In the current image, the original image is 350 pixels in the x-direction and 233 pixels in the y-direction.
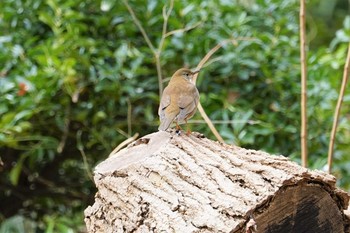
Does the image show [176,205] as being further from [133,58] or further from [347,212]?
[133,58]

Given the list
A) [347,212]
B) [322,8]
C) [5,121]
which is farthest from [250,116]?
[322,8]

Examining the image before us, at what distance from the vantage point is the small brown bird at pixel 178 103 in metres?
3.31

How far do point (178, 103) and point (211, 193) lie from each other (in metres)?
0.95

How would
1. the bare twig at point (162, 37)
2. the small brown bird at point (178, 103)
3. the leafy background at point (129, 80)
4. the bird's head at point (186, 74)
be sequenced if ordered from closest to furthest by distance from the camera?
the small brown bird at point (178, 103) → the bird's head at point (186, 74) → the bare twig at point (162, 37) → the leafy background at point (129, 80)

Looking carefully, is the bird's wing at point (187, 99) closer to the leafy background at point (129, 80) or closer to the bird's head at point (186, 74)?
the bird's head at point (186, 74)

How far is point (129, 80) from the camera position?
4.32 metres

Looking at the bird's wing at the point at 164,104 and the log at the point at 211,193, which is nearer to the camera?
the log at the point at 211,193

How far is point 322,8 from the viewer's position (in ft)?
30.8

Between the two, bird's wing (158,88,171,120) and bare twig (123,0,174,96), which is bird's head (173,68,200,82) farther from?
bird's wing (158,88,171,120)

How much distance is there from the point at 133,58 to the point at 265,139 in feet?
2.79

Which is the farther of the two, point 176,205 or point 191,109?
point 191,109

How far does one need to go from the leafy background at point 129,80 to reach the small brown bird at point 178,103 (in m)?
0.60

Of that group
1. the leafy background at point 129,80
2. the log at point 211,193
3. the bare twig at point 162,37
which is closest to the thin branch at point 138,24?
the bare twig at point 162,37

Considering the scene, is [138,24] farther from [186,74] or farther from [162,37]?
[186,74]
